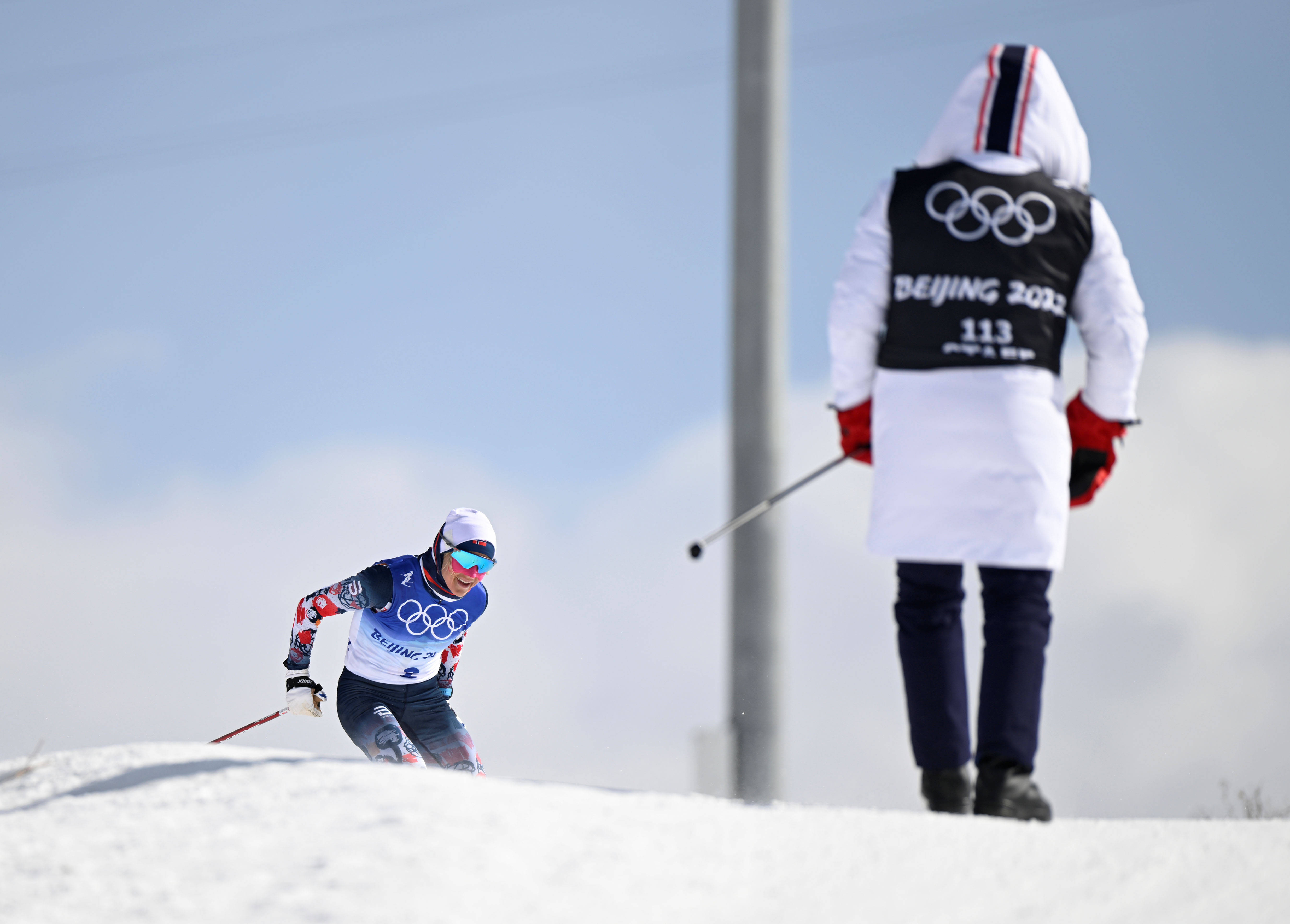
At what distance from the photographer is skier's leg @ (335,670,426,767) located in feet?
18.1

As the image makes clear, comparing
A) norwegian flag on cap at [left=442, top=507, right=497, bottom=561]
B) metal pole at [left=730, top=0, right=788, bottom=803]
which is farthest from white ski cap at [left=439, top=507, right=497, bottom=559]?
metal pole at [left=730, top=0, right=788, bottom=803]

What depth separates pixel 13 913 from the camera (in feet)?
8.53

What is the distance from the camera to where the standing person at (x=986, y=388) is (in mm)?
3311

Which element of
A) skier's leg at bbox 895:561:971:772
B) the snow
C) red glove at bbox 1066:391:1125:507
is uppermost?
red glove at bbox 1066:391:1125:507

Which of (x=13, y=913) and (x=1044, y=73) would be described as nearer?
(x=13, y=913)

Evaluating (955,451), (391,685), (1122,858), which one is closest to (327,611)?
(391,685)

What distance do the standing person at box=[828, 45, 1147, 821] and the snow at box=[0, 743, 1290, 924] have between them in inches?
14.2

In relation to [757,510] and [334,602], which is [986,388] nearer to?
[757,510]

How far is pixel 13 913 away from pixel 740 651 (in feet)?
7.74

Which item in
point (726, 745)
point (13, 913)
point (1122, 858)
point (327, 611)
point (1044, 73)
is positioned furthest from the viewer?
point (327, 611)

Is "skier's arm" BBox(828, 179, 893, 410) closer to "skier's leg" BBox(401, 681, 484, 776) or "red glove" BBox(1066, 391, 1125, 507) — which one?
"red glove" BBox(1066, 391, 1125, 507)

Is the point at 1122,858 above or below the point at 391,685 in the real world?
above

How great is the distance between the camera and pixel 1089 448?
140 inches

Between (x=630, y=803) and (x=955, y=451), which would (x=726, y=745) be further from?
(x=955, y=451)
